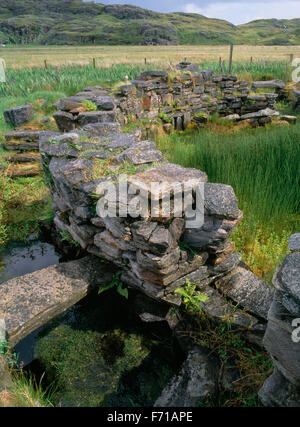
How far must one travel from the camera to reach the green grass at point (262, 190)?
395 cm

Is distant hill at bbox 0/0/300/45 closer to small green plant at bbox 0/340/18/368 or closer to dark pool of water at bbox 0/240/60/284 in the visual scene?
dark pool of water at bbox 0/240/60/284

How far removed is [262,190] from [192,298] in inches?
85.2

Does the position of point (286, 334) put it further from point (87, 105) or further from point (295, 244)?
point (87, 105)

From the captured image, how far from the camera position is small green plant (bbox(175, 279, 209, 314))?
3.03 m

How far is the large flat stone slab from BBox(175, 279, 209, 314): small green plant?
3.31 feet

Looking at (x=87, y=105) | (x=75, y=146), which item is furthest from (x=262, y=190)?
(x=87, y=105)

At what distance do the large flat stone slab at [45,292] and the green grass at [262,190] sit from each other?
1.90 meters

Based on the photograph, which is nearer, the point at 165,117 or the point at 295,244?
the point at 295,244

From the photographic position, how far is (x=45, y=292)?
3.29 metres

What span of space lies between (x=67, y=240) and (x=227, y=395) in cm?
296

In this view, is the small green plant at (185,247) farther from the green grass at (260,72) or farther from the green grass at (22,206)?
the green grass at (260,72)

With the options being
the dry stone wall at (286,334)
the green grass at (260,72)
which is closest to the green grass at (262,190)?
the dry stone wall at (286,334)

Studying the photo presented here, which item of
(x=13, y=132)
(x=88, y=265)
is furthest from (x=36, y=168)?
(x=88, y=265)

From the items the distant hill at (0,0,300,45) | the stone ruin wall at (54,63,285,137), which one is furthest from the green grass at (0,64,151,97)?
the distant hill at (0,0,300,45)
